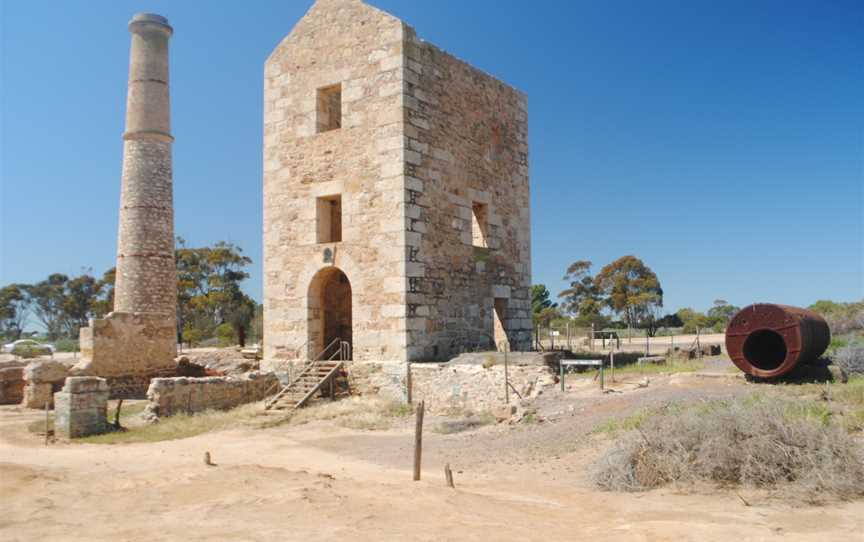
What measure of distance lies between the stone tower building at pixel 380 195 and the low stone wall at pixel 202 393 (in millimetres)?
863

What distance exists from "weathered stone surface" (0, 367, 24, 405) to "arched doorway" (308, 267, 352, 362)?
8.48m

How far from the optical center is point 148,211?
21312mm

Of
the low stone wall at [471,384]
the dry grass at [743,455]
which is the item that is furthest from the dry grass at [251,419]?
the dry grass at [743,455]

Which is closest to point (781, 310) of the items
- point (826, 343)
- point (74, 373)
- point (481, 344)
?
point (826, 343)

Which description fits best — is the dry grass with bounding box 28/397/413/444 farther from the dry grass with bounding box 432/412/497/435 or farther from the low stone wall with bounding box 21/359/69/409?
A: the low stone wall with bounding box 21/359/69/409

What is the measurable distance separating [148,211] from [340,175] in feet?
29.3

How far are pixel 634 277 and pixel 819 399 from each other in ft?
117

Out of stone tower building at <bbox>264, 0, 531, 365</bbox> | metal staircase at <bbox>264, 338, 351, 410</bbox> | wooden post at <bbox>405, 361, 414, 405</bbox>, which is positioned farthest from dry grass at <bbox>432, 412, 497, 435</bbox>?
metal staircase at <bbox>264, 338, 351, 410</bbox>

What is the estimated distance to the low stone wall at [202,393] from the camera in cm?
1339

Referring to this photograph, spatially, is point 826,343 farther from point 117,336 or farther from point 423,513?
point 117,336

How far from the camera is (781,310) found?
10.9 metres

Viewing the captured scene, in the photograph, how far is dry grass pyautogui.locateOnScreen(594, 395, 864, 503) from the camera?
6656 mm

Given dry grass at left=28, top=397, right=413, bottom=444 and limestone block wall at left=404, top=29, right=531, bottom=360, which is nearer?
dry grass at left=28, top=397, right=413, bottom=444

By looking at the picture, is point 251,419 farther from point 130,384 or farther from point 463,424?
point 130,384
